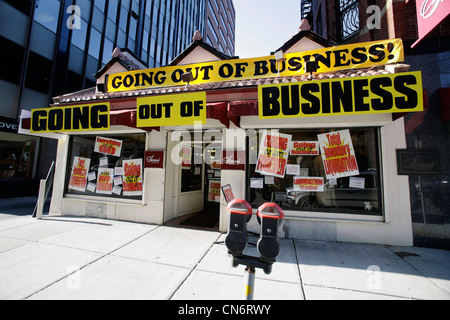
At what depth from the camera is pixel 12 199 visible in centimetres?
878

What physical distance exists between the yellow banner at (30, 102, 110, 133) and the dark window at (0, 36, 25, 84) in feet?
21.9

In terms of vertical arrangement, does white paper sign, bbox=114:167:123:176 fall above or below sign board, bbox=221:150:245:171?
below

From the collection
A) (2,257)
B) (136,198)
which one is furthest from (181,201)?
(2,257)

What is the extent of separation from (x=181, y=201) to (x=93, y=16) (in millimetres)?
13546

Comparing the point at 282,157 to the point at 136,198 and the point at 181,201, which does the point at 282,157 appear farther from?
the point at 136,198

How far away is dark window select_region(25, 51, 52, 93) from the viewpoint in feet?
32.0

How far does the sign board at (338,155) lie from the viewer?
14.4 feet

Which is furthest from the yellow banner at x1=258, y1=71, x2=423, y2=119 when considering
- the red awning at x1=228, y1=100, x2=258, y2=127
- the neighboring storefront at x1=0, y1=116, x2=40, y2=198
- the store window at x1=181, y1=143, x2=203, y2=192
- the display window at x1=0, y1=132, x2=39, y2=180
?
the display window at x1=0, y1=132, x2=39, y2=180

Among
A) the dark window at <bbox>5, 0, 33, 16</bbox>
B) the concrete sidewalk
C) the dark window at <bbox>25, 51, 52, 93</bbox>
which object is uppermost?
the dark window at <bbox>5, 0, 33, 16</bbox>

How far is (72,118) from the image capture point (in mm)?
4746

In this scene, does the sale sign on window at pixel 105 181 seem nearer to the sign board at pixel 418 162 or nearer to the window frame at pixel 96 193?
the window frame at pixel 96 193

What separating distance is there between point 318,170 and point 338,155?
1.71ft

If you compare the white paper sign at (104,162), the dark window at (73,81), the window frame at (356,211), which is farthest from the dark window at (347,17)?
the dark window at (73,81)

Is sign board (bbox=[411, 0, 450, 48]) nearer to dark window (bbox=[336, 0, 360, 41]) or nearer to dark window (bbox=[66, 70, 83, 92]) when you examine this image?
dark window (bbox=[336, 0, 360, 41])
